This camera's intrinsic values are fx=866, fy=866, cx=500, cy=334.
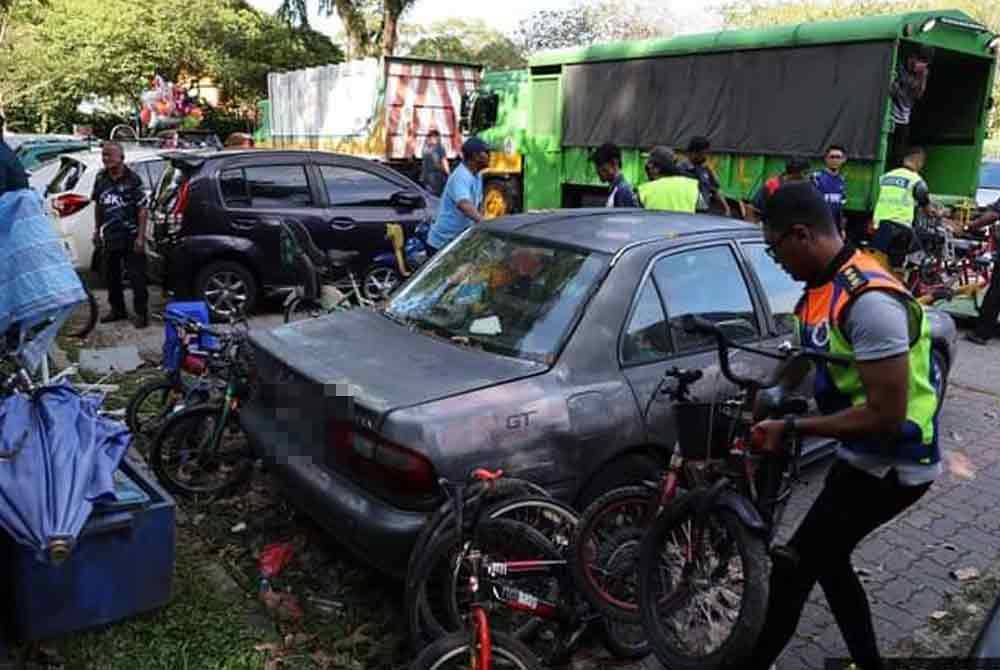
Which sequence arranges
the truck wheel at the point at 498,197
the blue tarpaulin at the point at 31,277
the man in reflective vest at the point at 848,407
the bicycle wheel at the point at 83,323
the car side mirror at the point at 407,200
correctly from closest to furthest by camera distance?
the man in reflective vest at the point at 848,407, the blue tarpaulin at the point at 31,277, the bicycle wheel at the point at 83,323, the car side mirror at the point at 407,200, the truck wheel at the point at 498,197

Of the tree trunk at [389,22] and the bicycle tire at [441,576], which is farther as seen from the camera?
the tree trunk at [389,22]

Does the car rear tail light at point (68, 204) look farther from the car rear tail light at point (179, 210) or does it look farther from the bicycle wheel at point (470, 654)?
the bicycle wheel at point (470, 654)

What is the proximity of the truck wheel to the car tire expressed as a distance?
11649mm

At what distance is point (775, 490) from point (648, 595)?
0.56 metres

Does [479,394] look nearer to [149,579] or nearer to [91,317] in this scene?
[149,579]

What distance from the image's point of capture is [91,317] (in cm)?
795

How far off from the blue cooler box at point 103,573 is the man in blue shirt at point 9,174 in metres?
1.65

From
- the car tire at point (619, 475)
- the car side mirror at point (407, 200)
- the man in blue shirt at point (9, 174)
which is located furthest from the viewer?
the car side mirror at point (407, 200)

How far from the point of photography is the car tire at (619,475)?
11.6ft

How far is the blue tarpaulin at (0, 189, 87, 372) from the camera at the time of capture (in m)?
3.73

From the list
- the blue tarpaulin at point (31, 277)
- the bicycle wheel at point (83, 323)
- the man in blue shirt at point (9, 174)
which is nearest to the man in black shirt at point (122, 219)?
the bicycle wheel at point (83, 323)

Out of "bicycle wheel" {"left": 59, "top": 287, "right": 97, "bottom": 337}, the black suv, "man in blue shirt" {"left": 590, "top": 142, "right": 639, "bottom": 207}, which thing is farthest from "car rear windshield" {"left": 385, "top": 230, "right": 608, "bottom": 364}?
"bicycle wheel" {"left": 59, "top": 287, "right": 97, "bottom": 337}

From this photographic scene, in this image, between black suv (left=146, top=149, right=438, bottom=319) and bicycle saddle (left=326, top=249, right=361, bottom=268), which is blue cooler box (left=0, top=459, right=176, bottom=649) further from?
bicycle saddle (left=326, top=249, right=361, bottom=268)

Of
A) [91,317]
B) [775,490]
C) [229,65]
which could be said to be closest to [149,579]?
[775,490]
